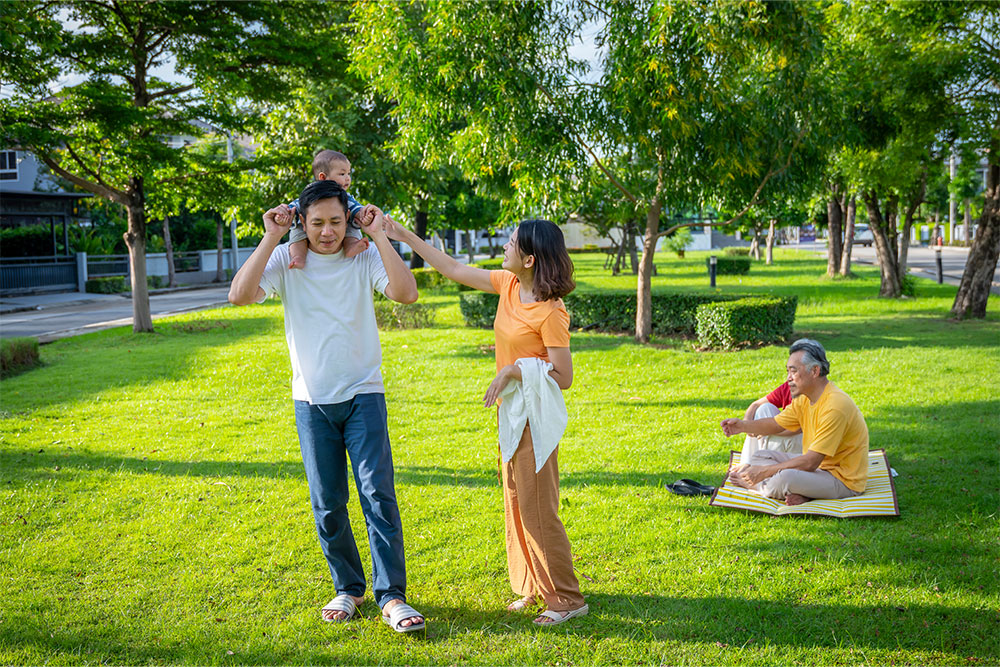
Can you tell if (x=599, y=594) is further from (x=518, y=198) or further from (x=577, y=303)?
(x=577, y=303)

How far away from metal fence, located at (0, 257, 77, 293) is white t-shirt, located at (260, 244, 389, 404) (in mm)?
27913

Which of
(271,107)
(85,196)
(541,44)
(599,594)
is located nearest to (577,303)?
(541,44)

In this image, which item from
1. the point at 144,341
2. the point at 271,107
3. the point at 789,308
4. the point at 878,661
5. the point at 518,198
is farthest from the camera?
the point at 271,107

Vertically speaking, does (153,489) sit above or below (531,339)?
below

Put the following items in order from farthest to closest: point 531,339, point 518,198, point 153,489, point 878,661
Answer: point 518,198 → point 153,489 → point 531,339 → point 878,661

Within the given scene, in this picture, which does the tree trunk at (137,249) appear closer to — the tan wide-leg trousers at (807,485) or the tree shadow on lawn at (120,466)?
the tree shadow on lawn at (120,466)

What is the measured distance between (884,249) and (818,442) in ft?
54.3

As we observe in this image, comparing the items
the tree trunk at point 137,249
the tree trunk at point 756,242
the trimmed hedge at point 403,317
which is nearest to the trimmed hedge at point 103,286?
the tree trunk at point 137,249

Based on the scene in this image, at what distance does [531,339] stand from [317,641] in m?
1.64

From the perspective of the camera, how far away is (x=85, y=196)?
32.0 metres

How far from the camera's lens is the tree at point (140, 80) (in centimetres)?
1335

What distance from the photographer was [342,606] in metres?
3.89

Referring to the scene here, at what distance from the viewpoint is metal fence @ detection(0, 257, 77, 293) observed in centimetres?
2791

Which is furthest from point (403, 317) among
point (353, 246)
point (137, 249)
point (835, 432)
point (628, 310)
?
point (353, 246)
